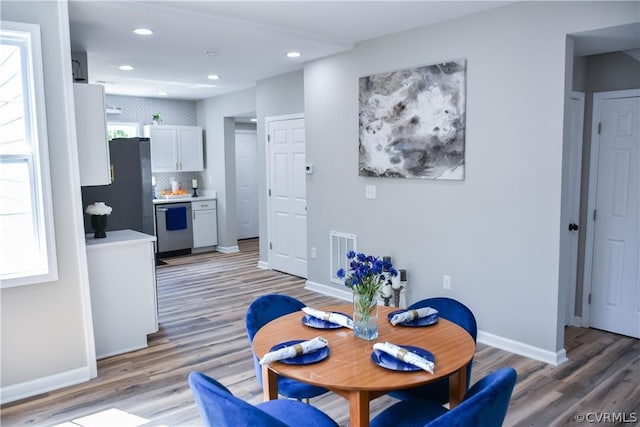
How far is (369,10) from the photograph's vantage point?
139 inches

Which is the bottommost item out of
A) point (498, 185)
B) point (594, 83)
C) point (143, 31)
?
point (498, 185)

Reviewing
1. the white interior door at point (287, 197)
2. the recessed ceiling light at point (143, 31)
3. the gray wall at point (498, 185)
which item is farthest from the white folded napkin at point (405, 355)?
the white interior door at point (287, 197)

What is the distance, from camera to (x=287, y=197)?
6.07 meters

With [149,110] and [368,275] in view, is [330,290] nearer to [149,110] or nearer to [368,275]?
[368,275]

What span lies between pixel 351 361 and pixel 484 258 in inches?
87.3

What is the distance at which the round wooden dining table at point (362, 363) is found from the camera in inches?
67.2

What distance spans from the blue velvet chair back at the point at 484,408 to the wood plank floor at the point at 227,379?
121 cm

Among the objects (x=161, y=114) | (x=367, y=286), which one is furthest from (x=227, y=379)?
(x=161, y=114)

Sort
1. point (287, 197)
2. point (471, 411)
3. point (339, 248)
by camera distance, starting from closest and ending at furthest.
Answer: point (471, 411) → point (339, 248) → point (287, 197)

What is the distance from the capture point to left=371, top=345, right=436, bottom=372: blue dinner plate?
1785 millimetres

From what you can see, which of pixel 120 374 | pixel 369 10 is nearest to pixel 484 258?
pixel 369 10

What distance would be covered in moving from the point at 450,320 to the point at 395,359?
2.51 ft

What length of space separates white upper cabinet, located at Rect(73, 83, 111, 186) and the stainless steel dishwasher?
390 cm

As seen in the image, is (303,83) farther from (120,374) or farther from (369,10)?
(120,374)
